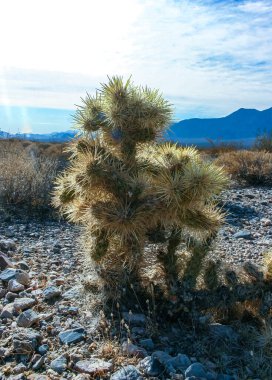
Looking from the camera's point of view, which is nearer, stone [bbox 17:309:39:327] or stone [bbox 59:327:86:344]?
stone [bbox 59:327:86:344]

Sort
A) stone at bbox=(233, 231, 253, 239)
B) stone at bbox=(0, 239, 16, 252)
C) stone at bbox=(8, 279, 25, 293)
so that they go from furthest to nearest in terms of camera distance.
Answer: stone at bbox=(233, 231, 253, 239)
stone at bbox=(0, 239, 16, 252)
stone at bbox=(8, 279, 25, 293)

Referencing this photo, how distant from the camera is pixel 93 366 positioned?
2986 millimetres

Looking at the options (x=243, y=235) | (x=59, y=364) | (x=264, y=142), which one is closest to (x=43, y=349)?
(x=59, y=364)

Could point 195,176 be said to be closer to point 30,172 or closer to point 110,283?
point 110,283

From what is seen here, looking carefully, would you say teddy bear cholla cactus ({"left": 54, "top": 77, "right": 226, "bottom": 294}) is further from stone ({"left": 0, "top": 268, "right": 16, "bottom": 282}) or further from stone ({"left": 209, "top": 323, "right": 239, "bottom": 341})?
stone ({"left": 0, "top": 268, "right": 16, "bottom": 282})

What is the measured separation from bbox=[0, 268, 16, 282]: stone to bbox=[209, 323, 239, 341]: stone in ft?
6.54

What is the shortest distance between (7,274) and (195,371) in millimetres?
2261

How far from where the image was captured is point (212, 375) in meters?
2.97

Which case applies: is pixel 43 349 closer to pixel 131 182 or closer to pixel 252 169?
pixel 131 182

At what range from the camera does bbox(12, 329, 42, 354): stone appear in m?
3.24

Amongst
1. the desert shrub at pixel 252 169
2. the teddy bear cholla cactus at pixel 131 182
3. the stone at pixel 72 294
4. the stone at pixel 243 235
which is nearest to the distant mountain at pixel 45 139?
the teddy bear cholla cactus at pixel 131 182

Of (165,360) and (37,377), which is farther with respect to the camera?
(165,360)

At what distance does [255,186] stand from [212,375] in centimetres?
839

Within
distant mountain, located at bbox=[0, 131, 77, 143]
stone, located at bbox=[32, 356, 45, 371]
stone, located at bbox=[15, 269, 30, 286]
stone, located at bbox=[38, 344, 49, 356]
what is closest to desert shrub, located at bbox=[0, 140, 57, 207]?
distant mountain, located at bbox=[0, 131, 77, 143]
